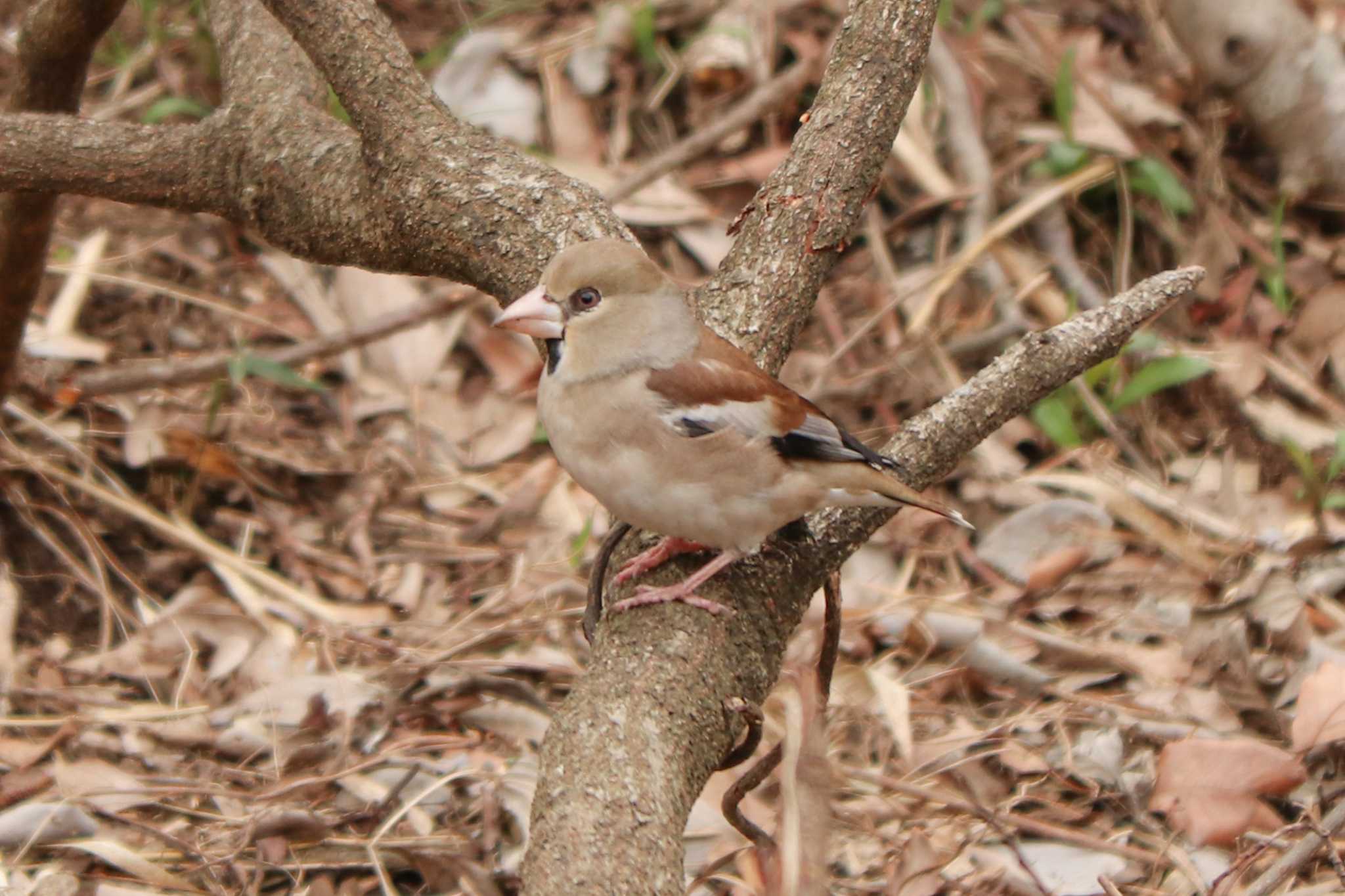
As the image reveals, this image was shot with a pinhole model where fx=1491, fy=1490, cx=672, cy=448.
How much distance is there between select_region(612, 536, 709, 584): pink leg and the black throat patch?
0.43 metres

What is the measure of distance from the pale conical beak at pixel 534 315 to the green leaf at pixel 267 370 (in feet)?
5.80

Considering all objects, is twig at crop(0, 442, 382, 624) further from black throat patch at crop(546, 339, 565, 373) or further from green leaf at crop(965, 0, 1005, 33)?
green leaf at crop(965, 0, 1005, 33)

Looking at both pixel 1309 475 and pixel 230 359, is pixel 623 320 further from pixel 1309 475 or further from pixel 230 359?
pixel 1309 475

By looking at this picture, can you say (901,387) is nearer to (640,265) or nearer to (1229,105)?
(1229,105)

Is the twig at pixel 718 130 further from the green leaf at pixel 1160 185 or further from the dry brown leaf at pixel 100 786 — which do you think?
the dry brown leaf at pixel 100 786

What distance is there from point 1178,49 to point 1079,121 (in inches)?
30.2

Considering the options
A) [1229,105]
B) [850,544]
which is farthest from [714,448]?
[1229,105]

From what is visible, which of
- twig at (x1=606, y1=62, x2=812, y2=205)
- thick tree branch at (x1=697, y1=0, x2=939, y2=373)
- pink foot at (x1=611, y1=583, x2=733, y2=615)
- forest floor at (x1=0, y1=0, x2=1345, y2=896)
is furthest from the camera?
twig at (x1=606, y1=62, x2=812, y2=205)

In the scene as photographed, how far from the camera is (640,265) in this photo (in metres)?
2.98

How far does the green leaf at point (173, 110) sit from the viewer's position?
537 cm

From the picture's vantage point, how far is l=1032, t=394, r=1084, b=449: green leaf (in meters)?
4.77

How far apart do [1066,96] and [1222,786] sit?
2823 mm

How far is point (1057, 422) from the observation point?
189 inches

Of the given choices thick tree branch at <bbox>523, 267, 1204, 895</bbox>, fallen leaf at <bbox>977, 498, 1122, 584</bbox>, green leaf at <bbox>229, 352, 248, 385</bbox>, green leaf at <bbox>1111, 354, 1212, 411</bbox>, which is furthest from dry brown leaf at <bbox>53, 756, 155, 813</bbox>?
green leaf at <bbox>1111, 354, 1212, 411</bbox>
